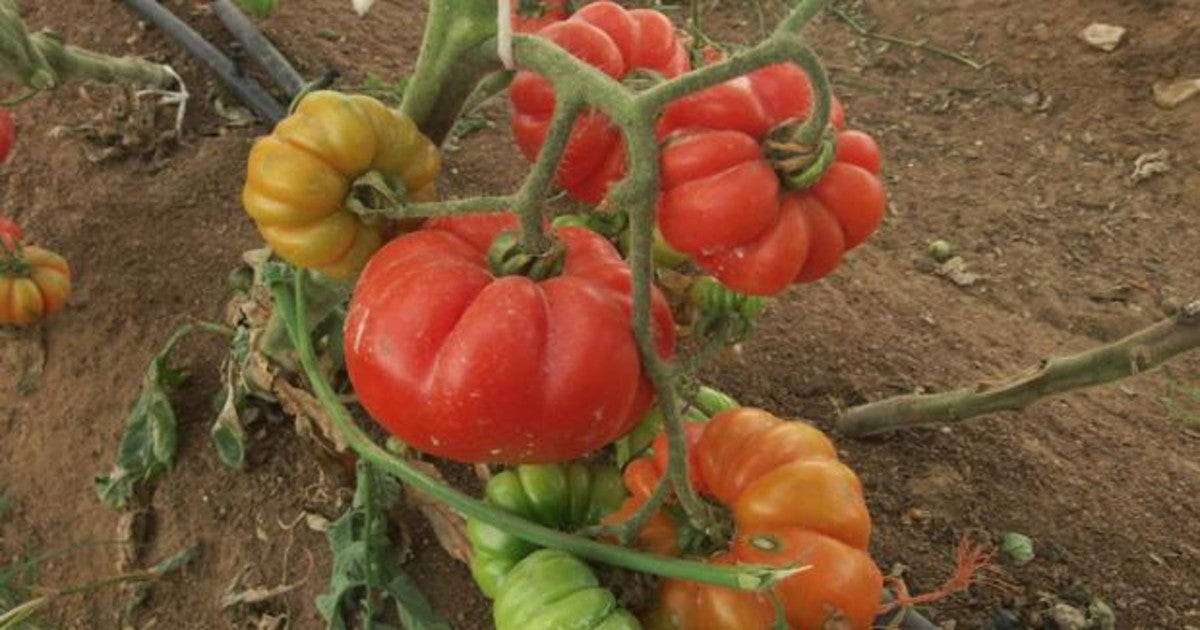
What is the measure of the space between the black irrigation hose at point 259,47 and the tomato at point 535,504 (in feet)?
4.88

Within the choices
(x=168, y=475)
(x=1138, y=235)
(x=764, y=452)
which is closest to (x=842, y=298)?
(x=1138, y=235)

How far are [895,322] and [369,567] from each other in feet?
4.60

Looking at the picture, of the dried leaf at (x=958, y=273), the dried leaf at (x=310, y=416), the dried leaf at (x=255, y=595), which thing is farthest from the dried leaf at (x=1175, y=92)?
the dried leaf at (x=255, y=595)

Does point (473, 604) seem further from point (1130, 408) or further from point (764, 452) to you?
point (1130, 408)

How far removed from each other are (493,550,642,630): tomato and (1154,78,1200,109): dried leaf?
2858mm

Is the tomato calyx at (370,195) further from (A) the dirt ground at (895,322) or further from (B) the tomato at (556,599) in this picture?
(A) the dirt ground at (895,322)

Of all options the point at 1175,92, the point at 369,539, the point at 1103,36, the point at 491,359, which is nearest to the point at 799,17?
the point at 491,359

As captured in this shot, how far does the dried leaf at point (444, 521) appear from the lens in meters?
1.68

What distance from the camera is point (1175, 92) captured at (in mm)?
3283

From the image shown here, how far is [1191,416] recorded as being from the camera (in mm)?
2336

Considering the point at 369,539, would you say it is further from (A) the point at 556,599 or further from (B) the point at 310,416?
(A) the point at 556,599

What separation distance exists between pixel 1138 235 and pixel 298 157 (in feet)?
8.32

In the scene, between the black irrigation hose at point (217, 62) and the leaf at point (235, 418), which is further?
the black irrigation hose at point (217, 62)

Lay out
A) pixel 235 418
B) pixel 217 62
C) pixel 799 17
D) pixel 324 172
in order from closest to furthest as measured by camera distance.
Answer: pixel 799 17
pixel 324 172
pixel 235 418
pixel 217 62
